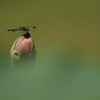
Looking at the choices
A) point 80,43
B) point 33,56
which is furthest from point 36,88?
point 80,43

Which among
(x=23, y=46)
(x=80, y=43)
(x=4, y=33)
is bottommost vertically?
(x=23, y=46)

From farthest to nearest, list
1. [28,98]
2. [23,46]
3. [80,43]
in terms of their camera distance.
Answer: [80,43] → [23,46] → [28,98]

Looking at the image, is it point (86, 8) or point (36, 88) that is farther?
point (86, 8)

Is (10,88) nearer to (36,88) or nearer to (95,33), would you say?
(36,88)

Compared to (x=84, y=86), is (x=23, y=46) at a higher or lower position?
higher

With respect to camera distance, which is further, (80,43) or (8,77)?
(80,43)

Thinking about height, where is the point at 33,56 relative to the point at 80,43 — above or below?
below

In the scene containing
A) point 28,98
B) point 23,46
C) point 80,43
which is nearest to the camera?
point 28,98

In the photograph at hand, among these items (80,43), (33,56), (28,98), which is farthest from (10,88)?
(80,43)

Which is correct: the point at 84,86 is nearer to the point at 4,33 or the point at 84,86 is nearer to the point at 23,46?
the point at 23,46
